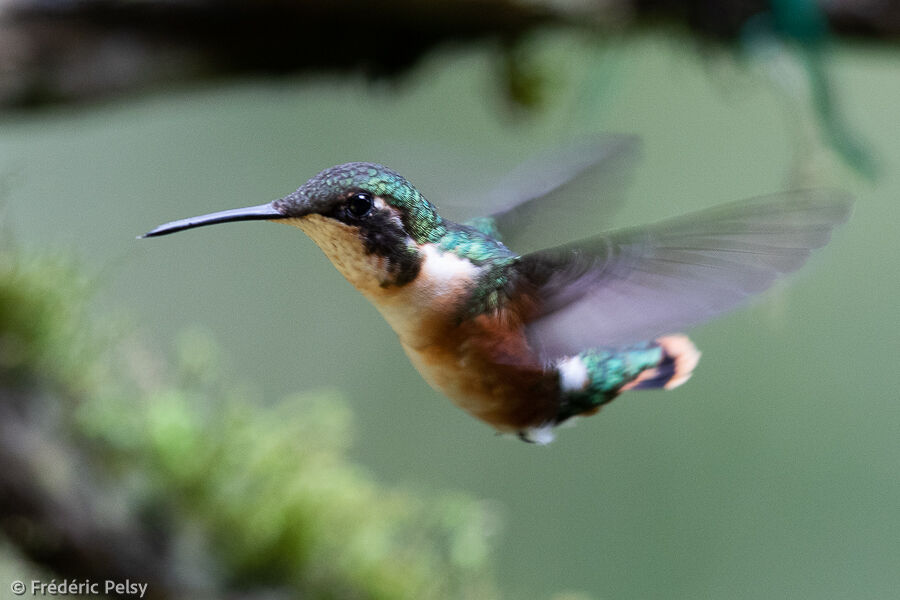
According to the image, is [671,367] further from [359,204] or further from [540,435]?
[359,204]

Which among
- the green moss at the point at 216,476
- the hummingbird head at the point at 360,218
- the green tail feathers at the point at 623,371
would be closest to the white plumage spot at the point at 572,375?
the green tail feathers at the point at 623,371

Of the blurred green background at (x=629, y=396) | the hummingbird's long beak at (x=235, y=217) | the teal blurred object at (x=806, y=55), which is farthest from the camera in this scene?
the blurred green background at (x=629, y=396)

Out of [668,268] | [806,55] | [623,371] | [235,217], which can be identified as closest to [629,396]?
[806,55]

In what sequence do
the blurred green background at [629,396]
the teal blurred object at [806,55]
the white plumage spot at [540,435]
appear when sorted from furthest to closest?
the blurred green background at [629,396], the teal blurred object at [806,55], the white plumage spot at [540,435]

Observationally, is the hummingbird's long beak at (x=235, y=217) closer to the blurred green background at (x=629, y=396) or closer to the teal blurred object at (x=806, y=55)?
the teal blurred object at (x=806, y=55)

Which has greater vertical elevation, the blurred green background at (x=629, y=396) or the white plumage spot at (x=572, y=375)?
the blurred green background at (x=629, y=396)

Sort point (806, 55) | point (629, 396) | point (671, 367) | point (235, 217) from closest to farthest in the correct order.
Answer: point (235, 217), point (671, 367), point (806, 55), point (629, 396)
